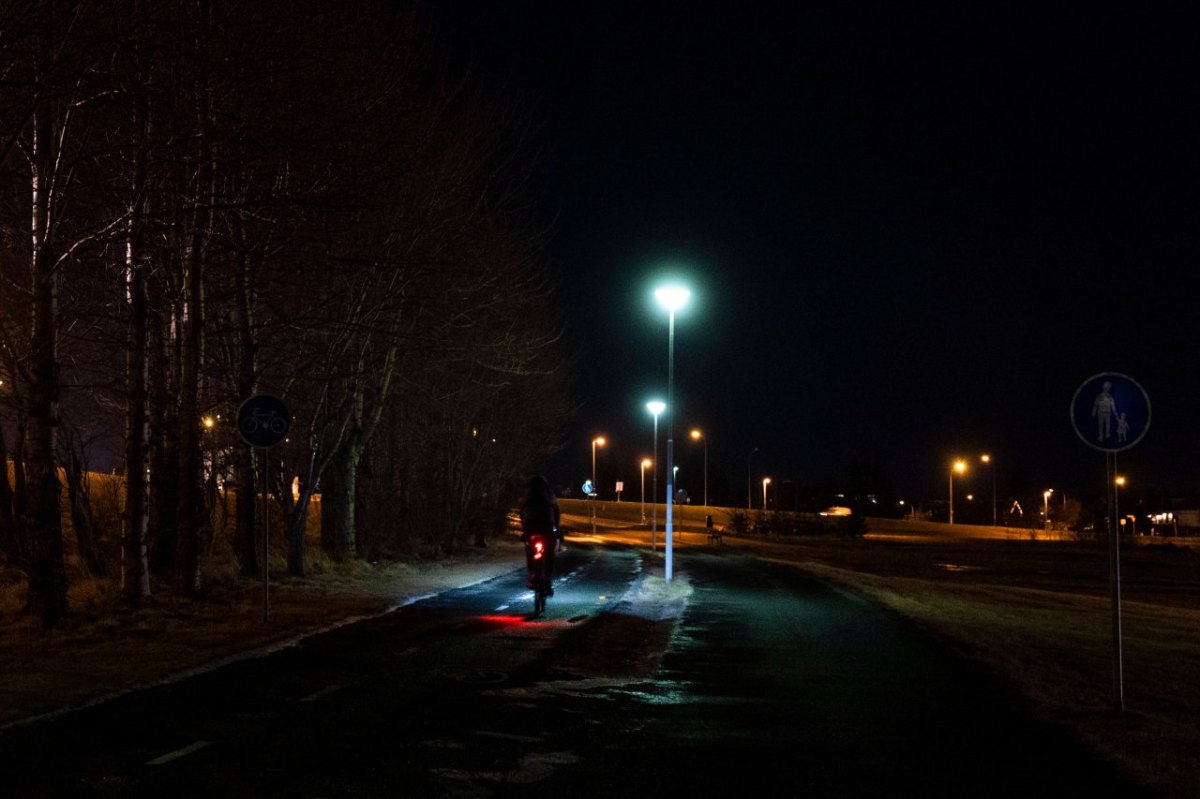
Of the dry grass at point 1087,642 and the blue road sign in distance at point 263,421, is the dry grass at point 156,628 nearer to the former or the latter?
the blue road sign in distance at point 263,421

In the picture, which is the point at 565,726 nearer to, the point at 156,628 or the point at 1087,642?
the point at 156,628

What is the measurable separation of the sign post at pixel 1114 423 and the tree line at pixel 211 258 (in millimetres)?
8750

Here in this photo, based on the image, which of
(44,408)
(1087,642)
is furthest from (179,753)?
(1087,642)

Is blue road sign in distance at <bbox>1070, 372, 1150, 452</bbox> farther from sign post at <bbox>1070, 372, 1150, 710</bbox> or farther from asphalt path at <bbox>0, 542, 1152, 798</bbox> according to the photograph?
asphalt path at <bbox>0, 542, 1152, 798</bbox>

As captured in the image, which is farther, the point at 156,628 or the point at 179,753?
the point at 156,628

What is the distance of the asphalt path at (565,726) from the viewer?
24.8 feet

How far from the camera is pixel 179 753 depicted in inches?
321

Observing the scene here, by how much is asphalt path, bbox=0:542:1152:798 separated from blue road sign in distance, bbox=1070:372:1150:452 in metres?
2.57

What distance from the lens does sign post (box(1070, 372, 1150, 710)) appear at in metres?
10.3

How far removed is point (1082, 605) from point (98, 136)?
23.9 metres

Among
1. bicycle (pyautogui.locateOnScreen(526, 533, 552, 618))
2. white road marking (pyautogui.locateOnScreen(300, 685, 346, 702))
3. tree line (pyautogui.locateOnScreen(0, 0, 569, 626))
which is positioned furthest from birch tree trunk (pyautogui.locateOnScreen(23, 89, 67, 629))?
bicycle (pyautogui.locateOnScreen(526, 533, 552, 618))

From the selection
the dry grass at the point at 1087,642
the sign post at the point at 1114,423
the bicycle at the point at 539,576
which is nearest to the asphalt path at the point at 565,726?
the dry grass at the point at 1087,642

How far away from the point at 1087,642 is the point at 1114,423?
9.06 metres

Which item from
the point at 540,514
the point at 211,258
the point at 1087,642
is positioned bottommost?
the point at 1087,642
